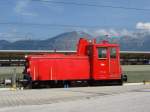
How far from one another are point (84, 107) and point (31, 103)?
275 centimetres

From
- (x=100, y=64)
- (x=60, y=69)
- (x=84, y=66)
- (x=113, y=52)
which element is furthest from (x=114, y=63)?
(x=60, y=69)

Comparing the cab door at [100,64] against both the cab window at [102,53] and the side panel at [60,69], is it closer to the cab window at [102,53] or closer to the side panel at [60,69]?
the cab window at [102,53]

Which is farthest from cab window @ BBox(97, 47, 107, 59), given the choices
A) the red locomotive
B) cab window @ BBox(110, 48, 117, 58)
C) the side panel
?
the side panel

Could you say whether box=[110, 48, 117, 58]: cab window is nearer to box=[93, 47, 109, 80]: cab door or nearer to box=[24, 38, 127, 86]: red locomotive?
box=[24, 38, 127, 86]: red locomotive

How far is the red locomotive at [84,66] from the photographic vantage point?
99.1ft

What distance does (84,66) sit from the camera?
31109 mm

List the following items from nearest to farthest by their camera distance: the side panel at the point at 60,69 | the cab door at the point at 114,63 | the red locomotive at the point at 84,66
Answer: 1. the side panel at the point at 60,69
2. the red locomotive at the point at 84,66
3. the cab door at the point at 114,63

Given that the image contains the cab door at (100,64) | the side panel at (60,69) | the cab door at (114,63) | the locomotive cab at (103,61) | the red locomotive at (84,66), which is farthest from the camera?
the cab door at (114,63)

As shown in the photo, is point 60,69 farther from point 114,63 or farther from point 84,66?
point 114,63

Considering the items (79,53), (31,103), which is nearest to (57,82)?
(79,53)

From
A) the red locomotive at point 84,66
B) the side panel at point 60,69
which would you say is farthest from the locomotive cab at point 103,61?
the side panel at point 60,69

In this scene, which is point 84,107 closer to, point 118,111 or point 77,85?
point 118,111

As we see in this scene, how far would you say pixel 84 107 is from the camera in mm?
16266

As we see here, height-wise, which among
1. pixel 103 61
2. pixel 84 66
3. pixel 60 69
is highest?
pixel 103 61
